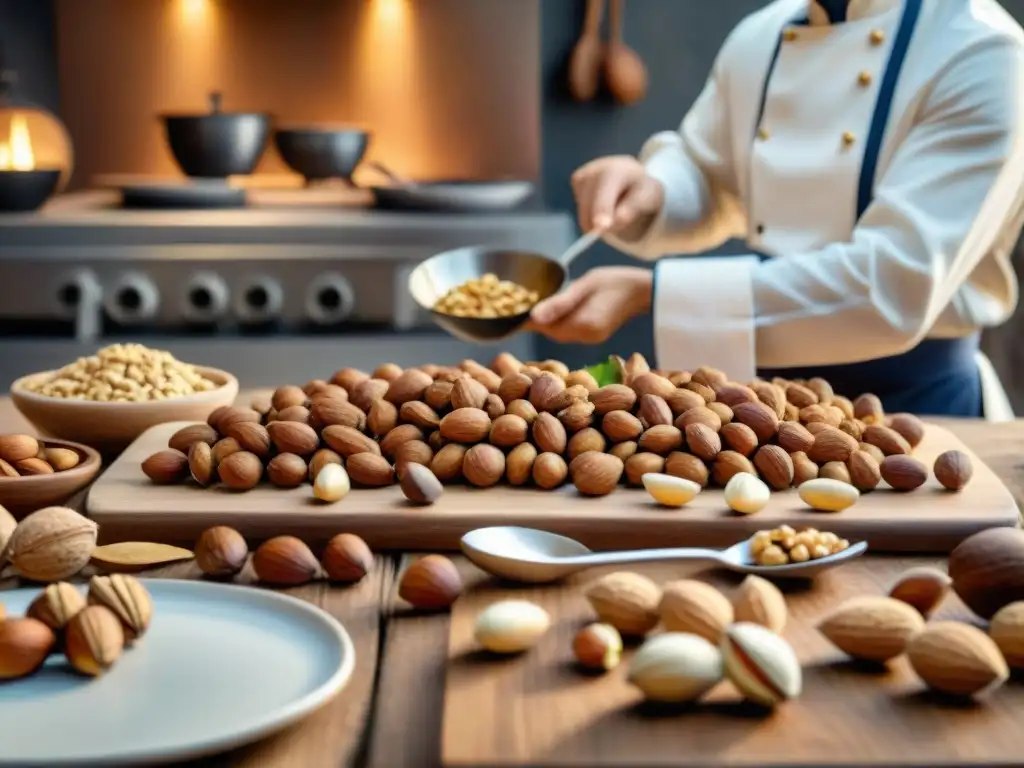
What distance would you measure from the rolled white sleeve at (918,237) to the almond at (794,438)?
20.7 inches

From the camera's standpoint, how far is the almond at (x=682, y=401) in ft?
3.13

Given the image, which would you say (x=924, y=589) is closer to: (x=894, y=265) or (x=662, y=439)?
(x=662, y=439)

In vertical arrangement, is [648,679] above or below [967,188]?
below

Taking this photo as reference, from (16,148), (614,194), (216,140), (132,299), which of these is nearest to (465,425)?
(614,194)

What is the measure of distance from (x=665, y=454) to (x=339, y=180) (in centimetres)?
166

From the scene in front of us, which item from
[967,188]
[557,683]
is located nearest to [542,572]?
[557,683]

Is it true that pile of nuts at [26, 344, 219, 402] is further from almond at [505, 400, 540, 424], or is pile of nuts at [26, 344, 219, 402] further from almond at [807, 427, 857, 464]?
almond at [807, 427, 857, 464]

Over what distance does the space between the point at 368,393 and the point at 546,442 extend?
158 millimetres

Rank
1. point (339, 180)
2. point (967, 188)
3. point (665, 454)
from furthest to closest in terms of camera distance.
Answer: point (339, 180) < point (967, 188) < point (665, 454)

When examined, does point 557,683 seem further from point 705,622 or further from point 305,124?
point 305,124

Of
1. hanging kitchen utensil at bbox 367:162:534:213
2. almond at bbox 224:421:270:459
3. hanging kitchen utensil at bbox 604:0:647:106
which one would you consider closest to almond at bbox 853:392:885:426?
almond at bbox 224:421:270:459

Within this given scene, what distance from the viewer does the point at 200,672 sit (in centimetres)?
66

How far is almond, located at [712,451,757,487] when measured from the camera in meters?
0.92

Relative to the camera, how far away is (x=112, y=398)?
3.65 feet
